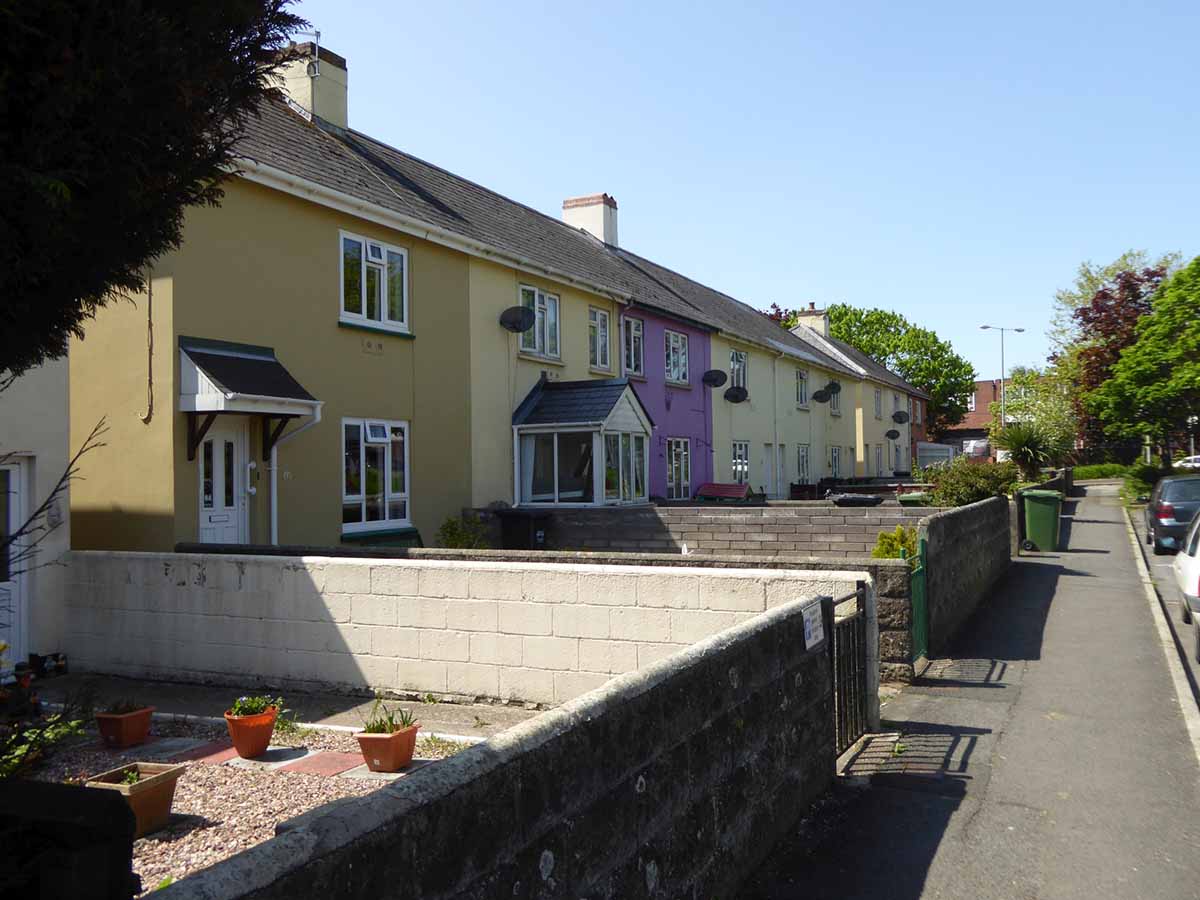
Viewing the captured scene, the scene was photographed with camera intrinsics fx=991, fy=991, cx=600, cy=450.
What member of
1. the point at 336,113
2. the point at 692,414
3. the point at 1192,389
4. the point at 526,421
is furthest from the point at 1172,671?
the point at 1192,389

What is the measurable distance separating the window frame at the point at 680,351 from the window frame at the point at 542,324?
18.9 ft

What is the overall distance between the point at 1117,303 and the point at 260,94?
45051mm

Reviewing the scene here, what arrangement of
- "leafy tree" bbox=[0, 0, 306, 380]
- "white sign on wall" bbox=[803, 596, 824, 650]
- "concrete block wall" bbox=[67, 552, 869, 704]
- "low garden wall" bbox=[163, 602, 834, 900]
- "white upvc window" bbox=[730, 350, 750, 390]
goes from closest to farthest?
"low garden wall" bbox=[163, 602, 834, 900] < "leafy tree" bbox=[0, 0, 306, 380] < "white sign on wall" bbox=[803, 596, 824, 650] < "concrete block wall" bbox=[67, 552, 869, 704] < "white upvc window" bbox=[730, 350, 750, 390]

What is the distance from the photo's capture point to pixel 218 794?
632 cm

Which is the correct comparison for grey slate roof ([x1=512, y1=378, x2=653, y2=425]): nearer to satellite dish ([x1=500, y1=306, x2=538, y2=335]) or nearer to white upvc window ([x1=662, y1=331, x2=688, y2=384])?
satellite dish ([x1=500, y1=306, x2=538, y2=335])

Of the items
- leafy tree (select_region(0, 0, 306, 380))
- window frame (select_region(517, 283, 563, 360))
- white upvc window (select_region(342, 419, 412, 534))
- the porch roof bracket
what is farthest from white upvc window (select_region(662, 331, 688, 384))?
leafy tree (select_region(0, 0, 306, 380))

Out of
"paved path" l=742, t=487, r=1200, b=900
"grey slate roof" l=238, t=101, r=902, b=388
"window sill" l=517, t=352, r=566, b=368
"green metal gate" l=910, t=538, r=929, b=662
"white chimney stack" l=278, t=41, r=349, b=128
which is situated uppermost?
"white chimney stack" l=278, t=41, r=349, b=128

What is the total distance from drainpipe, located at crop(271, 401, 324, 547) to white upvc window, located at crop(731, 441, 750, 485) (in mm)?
19531

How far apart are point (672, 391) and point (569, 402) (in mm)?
7432

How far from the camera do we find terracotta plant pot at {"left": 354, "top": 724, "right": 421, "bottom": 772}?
261 inches

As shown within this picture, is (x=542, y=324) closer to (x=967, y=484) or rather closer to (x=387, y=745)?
(x=967, y=484)

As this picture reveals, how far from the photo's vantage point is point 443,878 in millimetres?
2744

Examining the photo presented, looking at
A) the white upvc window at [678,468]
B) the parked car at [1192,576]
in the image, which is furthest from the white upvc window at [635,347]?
the parked car at [1192,576]

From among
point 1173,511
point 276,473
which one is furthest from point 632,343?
point 276,473
